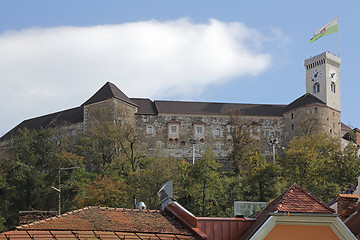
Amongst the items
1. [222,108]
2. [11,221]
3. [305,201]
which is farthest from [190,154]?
[305,201]

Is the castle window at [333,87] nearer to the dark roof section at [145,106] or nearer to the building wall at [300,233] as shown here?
the dark roof section at [145,106]

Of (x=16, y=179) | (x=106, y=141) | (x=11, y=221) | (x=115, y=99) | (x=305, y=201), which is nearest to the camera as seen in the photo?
(x=305, y=201)

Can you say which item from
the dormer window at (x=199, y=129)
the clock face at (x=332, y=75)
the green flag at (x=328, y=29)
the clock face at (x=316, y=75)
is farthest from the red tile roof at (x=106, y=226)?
the green flag at (x=328, y=29)

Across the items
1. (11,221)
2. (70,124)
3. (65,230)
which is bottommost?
(11,221)

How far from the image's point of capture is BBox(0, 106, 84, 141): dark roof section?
8944cm

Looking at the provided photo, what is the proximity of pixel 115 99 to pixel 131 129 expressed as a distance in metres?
8.42

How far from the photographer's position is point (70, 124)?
88.2m

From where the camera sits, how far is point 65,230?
1228 cm

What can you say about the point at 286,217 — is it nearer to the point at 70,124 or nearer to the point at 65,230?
the point at 65,230

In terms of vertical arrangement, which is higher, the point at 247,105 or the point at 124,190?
the point at 247,105

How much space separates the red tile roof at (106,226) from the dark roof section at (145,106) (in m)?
77.0

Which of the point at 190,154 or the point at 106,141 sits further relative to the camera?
the point at 190,154

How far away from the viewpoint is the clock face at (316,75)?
100 meters

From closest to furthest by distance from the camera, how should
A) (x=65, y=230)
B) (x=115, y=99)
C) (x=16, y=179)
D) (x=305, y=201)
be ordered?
1. (x=65, y=230)
2. (x=305, y=201)
3. (x=16, y=179)
4. (x=115, y=99)
